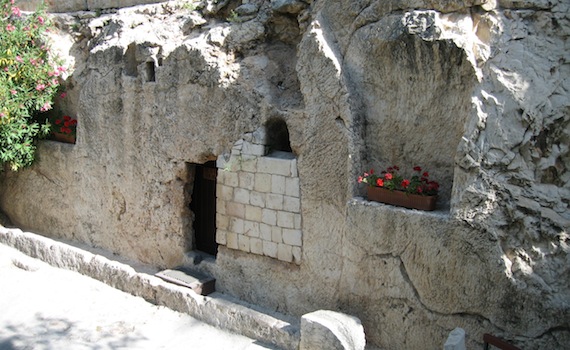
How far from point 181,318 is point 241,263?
0.87 meters

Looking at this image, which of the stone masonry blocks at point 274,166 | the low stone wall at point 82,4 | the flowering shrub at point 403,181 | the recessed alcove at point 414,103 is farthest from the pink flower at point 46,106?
the flowering shrub at point 403,181

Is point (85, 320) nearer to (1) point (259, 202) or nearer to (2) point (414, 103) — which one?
(1) point (259, 202)

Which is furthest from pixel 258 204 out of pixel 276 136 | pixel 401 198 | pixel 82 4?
pixel 82 4

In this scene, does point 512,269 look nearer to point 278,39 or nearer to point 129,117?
point 278,39

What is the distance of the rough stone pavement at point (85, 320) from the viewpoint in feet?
17.5

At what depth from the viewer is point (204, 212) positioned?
269 inches

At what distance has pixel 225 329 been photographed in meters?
5.50

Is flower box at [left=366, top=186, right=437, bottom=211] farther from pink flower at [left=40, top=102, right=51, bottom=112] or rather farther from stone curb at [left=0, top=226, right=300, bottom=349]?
pink flower at [left=40, top=102, right=51, bottom=112]

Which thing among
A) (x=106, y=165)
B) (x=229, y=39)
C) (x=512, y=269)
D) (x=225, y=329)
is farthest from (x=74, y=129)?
(x=512, y=269)

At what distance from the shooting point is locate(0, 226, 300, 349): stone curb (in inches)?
→ 204

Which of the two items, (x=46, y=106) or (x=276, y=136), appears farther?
(x=46, y=106)

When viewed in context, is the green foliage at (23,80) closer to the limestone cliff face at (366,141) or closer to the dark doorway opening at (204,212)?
the limestone cliff face at (366,141)

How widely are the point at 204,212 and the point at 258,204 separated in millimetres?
1358

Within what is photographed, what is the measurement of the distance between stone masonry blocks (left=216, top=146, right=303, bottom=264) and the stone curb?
638 mm
